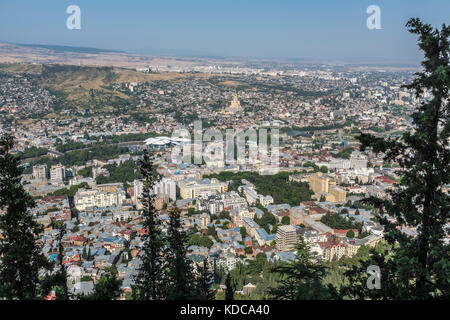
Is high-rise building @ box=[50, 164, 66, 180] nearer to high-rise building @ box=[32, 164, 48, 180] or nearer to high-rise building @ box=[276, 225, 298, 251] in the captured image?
high-rise building @ box=[32, 164, 48, 180]

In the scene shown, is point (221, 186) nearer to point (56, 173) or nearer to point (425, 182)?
point (56, 173)

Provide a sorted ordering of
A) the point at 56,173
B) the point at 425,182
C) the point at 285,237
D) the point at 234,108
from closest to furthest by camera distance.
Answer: the point at 425,182, the point at 285,237, the point at 56,173, the point at 234,108

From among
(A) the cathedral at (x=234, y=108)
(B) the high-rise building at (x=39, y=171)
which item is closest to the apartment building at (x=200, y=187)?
(B) the high-rise building at (x=39, y=171)

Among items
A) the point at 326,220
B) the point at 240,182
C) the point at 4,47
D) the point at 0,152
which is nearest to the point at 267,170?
the point at 240,182

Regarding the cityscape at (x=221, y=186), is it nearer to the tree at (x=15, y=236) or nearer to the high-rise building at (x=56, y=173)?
the tree at (x=15, y=236)

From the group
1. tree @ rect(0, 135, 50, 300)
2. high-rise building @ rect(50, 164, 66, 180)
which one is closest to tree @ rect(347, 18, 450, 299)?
tree @ rect(0, 135, 50, 300)

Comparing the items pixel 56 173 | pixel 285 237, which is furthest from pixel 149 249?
pixel 56 173
